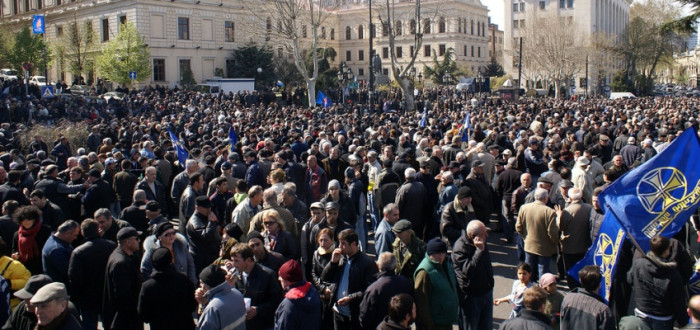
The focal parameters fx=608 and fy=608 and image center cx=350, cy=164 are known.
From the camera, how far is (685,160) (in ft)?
A: 18.9

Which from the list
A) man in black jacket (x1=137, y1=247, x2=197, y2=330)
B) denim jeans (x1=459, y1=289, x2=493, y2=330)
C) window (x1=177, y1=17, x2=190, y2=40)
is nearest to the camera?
man in black jacket (x1=137, y1=247, x2=197, y2=330)

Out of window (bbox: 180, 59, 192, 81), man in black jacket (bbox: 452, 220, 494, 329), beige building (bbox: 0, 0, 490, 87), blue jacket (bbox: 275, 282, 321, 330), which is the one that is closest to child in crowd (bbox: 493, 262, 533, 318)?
man in black jacket (bbox: 452, 220, 494, 329)

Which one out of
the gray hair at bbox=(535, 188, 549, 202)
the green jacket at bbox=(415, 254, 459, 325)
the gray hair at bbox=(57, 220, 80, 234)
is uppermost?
the gray hair at bbox=(535, 188, 549, 202)

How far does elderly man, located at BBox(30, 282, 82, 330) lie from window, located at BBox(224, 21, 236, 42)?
184 ft

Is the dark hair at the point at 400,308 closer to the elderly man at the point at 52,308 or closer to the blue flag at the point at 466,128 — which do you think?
the elderly man at the point at 52,308

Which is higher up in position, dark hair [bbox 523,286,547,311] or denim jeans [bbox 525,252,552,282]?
dark hair [bbox 523,286,547,311]

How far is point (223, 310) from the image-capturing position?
4.77m

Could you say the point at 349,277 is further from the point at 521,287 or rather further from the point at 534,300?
the point at 534,300

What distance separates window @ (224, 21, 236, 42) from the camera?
58219mm

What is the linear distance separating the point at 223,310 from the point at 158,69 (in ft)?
169

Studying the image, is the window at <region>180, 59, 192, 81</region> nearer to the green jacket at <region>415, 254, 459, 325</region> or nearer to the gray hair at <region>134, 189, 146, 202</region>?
the gray hair at <region>134, 189, 146, 202</region>

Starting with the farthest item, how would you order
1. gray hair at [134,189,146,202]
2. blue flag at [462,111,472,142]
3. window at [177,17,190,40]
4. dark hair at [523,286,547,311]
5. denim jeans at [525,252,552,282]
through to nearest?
window at [177,17,190,40] < blue flag at [462,111,472,142] < gray hair at [134,189,146,202] < denim jeans at [525,252,552,282] < dark hair at [523,286,547,311]

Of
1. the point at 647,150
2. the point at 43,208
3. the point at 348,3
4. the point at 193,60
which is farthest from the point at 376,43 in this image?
the point at 43,208

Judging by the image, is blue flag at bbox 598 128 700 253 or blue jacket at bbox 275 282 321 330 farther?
blue flag at bbox 598 128 700 253
